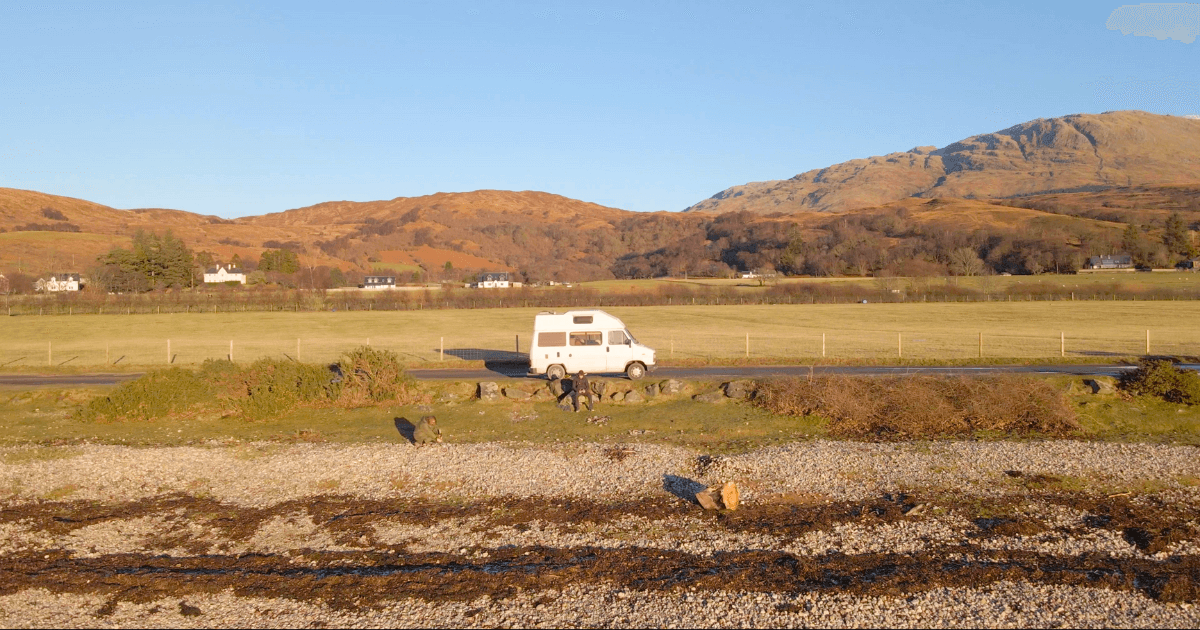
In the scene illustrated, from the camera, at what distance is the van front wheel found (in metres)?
27.3

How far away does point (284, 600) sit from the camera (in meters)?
10.1

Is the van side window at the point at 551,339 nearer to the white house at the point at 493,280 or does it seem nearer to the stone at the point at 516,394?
the stone at the point at 516,394

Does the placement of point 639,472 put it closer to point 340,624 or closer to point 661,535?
point 661,535

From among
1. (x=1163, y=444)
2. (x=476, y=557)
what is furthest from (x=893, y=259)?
(x=476, y=557)

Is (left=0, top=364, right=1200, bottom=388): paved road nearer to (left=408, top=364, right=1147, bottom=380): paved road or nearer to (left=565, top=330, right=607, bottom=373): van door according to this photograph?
(left=408, top=364, right=1147, bottom=380): paved road

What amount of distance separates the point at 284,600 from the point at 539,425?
10.9 meters

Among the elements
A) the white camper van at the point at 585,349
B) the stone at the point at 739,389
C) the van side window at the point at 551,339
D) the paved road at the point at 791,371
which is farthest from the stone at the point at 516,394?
the stone at the point at 739,389

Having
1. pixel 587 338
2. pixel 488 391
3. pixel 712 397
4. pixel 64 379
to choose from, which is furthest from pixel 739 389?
pixel 64 379

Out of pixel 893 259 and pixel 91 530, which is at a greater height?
pixel 893 259

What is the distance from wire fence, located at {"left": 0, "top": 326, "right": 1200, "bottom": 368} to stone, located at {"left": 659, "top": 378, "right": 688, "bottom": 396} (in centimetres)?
1066

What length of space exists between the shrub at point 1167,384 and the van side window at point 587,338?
16.0 meters

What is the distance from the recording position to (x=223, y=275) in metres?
150

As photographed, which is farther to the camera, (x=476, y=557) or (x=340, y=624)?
(x=476, y=557)

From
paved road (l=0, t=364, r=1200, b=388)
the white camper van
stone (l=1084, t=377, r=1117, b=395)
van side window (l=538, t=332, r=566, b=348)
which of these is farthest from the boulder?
stone (l=1084, t=377, r=1117, b=395)
